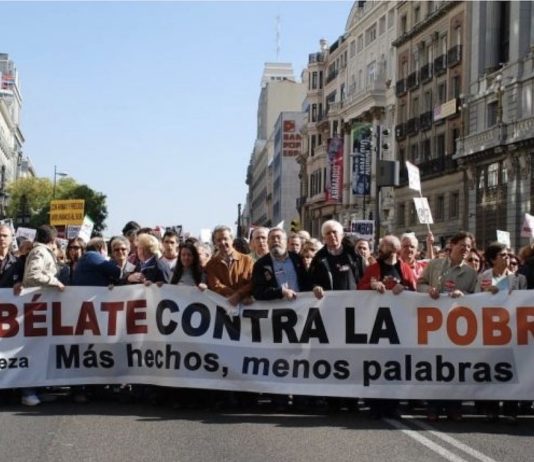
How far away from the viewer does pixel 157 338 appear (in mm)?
12047

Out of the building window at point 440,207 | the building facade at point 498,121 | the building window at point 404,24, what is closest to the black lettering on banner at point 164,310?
the building facade at point 498,121

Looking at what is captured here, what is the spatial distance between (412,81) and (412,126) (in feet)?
8.67

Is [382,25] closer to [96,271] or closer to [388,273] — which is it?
[96,271]

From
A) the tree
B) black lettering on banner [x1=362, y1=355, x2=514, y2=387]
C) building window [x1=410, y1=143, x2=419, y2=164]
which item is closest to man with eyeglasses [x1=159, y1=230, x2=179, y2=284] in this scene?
black lettering on banner [x1=362, y1=355, x2=514, y2=387]

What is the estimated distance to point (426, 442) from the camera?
9688 millimetres

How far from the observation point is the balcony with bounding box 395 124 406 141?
66438 mm

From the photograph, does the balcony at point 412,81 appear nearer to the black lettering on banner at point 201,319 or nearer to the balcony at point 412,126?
the balcony at point 412,126

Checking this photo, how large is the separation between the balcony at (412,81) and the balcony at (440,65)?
3.27 m

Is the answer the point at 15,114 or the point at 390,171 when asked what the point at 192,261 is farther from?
the point at 15,114

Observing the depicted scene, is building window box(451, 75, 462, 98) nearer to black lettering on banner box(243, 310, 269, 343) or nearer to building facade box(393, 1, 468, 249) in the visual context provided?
building facade box(393, 1, 468, 249)

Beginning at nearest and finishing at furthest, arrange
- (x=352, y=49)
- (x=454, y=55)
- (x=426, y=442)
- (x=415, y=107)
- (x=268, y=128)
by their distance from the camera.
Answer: (x=426, y=442) < (x=454, y=55) < (x=415, y=107) < (x=352, y=49) < (x=268, y=128)

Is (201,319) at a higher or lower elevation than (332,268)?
lower

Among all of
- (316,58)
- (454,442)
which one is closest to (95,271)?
(454,442)

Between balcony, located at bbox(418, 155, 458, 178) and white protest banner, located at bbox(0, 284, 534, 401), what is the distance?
45415 millimetres
